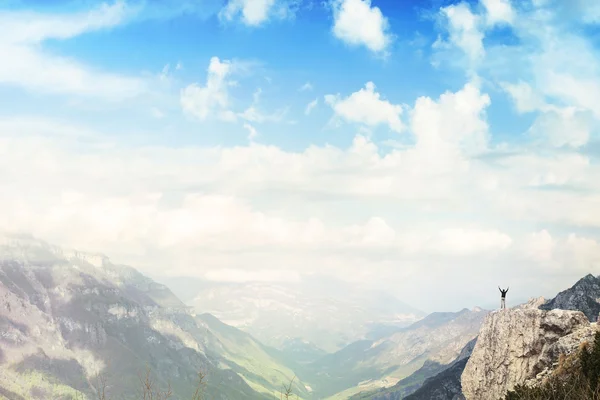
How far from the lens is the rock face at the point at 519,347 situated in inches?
2031

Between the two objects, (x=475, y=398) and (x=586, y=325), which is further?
(x=475, y=398)

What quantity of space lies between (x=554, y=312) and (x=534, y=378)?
8819mm

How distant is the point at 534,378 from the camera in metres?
51.1

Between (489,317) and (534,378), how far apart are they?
10.7 m

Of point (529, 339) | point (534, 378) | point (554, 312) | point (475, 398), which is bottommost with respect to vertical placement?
point (475, 398)

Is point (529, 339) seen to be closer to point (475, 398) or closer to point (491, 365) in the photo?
point (491, 365)

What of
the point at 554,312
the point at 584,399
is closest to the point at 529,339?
the point at 554,312

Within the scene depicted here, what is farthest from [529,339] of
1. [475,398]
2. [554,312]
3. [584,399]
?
[584,399]

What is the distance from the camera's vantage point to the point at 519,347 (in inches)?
2172

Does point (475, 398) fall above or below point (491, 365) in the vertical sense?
below

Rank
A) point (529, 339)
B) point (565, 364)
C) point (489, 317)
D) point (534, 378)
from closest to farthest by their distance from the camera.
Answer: point (565, 364)
point (534, 378)
point (529, 339)
point (489, 317)

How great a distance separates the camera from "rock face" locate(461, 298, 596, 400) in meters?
51.6

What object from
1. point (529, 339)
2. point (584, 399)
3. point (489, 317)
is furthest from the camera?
point (489, 317)

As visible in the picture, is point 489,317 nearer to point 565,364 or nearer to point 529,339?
point 529,339
